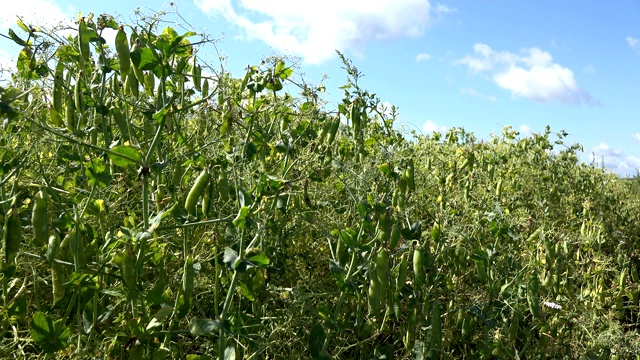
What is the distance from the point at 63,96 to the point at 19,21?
253 mm

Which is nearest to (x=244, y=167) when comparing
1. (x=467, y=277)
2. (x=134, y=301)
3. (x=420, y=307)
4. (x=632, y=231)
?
(x=134, y=301)

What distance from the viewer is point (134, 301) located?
1617mm

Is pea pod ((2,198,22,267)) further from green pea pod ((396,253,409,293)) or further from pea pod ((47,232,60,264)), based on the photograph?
green pea pod ((396,253,409,293))

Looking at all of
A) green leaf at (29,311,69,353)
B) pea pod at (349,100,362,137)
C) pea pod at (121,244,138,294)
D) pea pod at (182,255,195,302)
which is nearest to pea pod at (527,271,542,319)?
pea pod at (349,100,362,137)

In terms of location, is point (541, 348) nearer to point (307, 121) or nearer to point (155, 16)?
point (307, 121)

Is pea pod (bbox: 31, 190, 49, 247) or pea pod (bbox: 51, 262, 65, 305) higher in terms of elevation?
pea pod (bbox: 31, 190, 49, 247)

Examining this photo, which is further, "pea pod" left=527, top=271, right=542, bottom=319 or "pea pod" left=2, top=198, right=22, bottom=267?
"pea pod" left=527, top=271, right=542, bottom=319

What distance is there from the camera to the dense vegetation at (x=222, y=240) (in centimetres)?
152

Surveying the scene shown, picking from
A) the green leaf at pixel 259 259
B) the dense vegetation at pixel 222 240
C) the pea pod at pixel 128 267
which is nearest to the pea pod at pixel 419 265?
the dense vegetation at pixel 222 240

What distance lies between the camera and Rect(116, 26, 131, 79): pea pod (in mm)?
1551

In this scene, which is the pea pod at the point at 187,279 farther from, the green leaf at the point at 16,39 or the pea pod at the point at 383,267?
the green leaf at the point at 16,39

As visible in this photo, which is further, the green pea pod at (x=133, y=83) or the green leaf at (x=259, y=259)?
the green pea pod at (x=133, y=83)

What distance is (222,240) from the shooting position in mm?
1952

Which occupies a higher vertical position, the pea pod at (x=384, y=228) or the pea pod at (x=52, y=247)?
the pea pod at (x=384, y=228)
